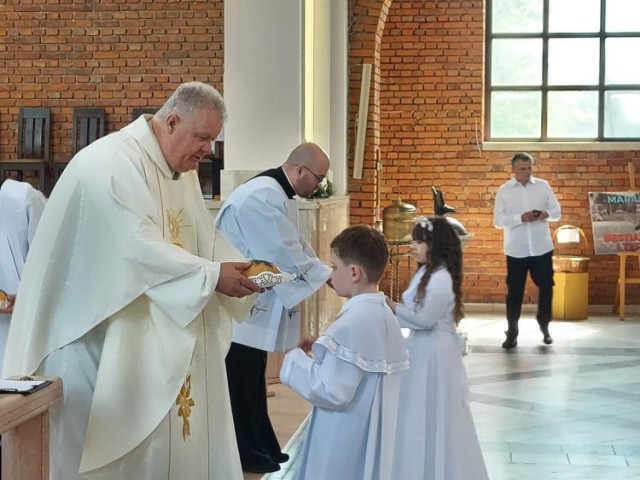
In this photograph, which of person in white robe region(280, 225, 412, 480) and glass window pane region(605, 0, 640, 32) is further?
glass window pane region(605, 0, 640, 32)

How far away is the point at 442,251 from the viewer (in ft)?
16.5

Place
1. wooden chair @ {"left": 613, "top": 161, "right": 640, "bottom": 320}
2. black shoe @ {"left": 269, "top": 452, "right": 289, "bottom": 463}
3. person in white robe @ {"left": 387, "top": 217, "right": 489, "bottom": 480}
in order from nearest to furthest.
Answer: person in white robe @ {"left": 387, "top": 217, "right": 489, "bottom": 480} < black shoe @ {"left": 269, "top": 452, "right": 289, "bottom": 463} < wooden chair @ {"left": 613, "top": 161, "right": 640, "bottom": 320}

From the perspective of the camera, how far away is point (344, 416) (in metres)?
3.78

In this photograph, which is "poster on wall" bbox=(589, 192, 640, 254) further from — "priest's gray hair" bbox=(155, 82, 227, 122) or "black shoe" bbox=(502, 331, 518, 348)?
"priest's gray hair" bbox=(155, 82, 227, 122)

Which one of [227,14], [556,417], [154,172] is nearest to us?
[154,172]

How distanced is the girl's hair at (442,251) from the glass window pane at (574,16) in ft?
30.2

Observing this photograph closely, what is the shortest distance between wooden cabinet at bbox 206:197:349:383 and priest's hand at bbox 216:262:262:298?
4.63 m

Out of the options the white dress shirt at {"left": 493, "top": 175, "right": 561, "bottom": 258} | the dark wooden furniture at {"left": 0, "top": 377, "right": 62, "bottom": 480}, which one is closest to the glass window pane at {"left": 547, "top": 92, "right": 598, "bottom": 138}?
the white dress shirt at {"left": 493, "top": 175, "right": 561, "bottom": 258}

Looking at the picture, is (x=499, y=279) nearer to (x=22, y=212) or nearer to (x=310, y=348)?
(x=22, y=212)

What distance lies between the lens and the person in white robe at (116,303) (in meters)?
3.45

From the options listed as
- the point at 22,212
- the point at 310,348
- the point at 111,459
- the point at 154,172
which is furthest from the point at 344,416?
the point at 22,212

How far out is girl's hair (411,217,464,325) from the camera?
500cm

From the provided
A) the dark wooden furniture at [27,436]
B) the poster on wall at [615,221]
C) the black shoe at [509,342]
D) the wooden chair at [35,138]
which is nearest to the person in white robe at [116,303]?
the dark wooden furniture at [27,436]

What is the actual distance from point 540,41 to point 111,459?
36.9 feet
